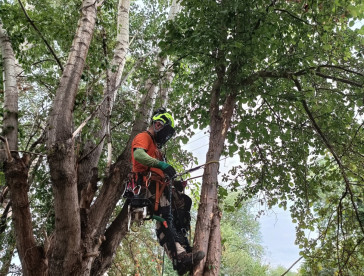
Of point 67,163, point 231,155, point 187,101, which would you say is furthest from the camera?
point 187,101

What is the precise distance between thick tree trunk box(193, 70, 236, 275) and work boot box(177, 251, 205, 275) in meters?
0.07

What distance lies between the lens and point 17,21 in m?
4.46

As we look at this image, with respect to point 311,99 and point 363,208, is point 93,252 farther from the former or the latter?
point 363,208

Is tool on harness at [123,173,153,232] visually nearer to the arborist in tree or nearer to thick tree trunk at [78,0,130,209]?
the arborist in tree

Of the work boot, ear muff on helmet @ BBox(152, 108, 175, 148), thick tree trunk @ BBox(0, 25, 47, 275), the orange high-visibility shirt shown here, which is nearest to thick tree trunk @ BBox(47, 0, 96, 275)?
thick tree trunk @ BBox(0, 25, 47, 275)

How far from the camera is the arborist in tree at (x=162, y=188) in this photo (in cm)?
353

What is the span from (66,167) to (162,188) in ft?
4.70

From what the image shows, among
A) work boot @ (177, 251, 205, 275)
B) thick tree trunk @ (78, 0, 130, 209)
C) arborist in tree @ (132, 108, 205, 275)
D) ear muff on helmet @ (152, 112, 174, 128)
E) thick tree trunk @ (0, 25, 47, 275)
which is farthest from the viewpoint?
ear muff on helmet @ (152, 112, 174, 128)

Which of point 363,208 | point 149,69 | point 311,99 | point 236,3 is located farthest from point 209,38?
point 363,208

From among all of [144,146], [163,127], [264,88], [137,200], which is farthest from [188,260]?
[264,88]

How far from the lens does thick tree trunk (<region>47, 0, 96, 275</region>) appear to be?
Answer: 2.78 meters

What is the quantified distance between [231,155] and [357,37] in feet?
8.65

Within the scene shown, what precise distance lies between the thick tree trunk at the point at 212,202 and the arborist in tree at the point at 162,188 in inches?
12.0

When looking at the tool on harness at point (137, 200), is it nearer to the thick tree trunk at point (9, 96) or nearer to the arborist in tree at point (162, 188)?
the arborist in tree at point (162, 188)
